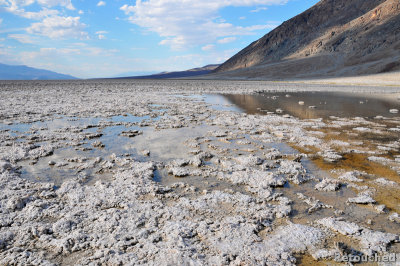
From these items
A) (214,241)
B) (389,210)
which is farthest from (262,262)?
(389,210)

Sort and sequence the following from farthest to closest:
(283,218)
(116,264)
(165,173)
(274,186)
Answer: (165,173), (274,186), (283,218), (116,264)

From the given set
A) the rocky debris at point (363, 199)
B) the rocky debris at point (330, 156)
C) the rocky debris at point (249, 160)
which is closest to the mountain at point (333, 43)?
the rocky debris at point (330, 156)

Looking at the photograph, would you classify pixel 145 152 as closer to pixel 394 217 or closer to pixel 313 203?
pixel 313 203

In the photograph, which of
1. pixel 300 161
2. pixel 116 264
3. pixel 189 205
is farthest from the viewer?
pixel 300 161

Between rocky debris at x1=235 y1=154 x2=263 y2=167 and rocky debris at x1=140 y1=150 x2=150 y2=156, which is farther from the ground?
rocky debris at x1=140 y1=150 x2=150 y2=156

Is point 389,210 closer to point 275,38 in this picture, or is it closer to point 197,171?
point 197,171

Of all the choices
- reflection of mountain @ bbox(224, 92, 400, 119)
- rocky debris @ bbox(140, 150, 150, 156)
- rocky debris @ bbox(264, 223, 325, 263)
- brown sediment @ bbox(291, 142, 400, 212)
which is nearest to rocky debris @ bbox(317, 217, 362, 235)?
rocky debris @ bbox(264, 223, 325, 263)

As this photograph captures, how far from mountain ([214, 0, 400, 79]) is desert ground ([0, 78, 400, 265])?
63.1 meters

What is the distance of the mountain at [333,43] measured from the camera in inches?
2594

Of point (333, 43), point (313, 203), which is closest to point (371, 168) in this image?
point (313, 203)

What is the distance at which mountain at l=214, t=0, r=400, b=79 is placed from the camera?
65875 mm

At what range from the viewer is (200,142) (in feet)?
24.1

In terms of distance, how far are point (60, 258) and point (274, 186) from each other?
3.45 meters

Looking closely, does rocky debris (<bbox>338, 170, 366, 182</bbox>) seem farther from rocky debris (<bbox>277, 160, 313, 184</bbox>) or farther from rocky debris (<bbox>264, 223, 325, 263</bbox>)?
rocky debris (<bbox>264, 223, 325, 263</bbox>)
